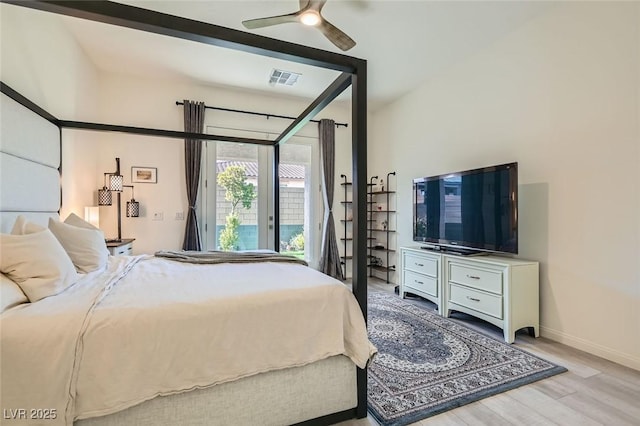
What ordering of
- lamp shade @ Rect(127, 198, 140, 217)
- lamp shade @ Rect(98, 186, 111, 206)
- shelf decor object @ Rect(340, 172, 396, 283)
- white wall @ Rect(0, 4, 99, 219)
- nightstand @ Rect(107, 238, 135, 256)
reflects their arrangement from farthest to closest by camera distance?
shelf decor object @ Rect(340, 172, 396, 283), lamp shade @ Rect(127, 198, 140, 217), lamp shade @ Rect(98, 186, 111, 206), nightstand @ Rect(107, 238, 135, 256), white wall @ Rect(0, 4, 99, 219)

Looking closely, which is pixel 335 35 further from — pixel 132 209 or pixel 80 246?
pixel 132 209

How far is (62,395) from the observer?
1.16m

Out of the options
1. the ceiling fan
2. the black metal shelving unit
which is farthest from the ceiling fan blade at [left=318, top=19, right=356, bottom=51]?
the black metal shelving unit

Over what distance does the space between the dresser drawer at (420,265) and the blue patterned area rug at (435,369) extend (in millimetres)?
646

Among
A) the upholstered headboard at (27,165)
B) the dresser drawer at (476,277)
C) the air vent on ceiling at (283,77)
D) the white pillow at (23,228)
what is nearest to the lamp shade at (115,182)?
the upholstered headboard at (27,165)

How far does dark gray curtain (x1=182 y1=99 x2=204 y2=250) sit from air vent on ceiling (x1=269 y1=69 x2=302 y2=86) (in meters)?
1.19

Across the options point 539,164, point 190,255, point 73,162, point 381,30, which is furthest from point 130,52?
point 539,164

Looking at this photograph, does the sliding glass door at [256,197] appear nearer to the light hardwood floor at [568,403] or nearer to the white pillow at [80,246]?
the white pillow at [80,246]

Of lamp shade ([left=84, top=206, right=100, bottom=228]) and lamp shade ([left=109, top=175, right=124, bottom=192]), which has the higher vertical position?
lamp shade ([left=109, top=175, right=124, bottom=192])

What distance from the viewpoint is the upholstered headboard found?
6.53ft

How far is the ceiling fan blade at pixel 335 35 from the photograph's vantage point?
2.40 meters

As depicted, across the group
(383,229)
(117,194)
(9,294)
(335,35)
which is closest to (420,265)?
(383,229)

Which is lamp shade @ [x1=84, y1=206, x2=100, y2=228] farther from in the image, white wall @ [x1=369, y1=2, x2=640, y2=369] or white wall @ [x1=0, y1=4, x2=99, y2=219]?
white wall @ [x1=369, y1=2, x2=640, y2=369]

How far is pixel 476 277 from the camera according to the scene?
3104 mm
